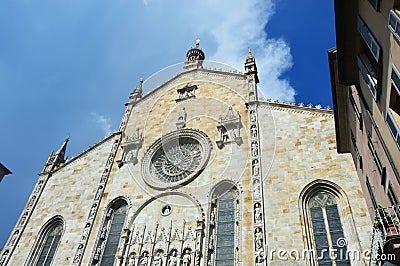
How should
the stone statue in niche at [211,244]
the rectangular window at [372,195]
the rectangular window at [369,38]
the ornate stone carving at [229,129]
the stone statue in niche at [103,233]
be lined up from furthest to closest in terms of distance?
1. the ornate stone carving at [229,129]
2. the stone statue in niche at [103,233]
3. the stone statue in niche at [211,244]
4. the rectangular window at [372,195]
5. the rectangular window at [369,38]

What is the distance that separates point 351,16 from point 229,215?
9.92 m

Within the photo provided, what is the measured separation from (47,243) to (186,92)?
38.8 feet

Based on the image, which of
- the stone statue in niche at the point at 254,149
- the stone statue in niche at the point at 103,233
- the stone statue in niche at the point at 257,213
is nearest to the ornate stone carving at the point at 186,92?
the stone statue in niche at the point at 254,149

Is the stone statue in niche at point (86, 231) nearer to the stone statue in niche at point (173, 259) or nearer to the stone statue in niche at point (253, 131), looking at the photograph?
the stone statue in niche at point (173, 259)

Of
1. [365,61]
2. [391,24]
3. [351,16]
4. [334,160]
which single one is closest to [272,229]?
[334,160]

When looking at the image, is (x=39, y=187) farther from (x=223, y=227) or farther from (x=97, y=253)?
(x=223, y=227)

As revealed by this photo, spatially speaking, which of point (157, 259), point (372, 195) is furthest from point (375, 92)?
point (157, 259)

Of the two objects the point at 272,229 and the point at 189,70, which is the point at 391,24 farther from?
the point at 189,70


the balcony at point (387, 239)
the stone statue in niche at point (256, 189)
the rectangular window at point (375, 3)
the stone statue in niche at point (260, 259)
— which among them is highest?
the stone statue in niche at point (256, 189)

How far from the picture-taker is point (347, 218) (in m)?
13.2

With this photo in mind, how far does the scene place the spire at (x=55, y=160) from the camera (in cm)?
2175

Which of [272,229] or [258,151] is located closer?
[272,229]

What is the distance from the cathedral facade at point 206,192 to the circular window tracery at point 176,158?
6 centimetres

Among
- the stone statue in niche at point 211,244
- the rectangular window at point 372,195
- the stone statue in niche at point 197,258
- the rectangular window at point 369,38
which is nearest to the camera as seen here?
the rectangular window at point 369,38
